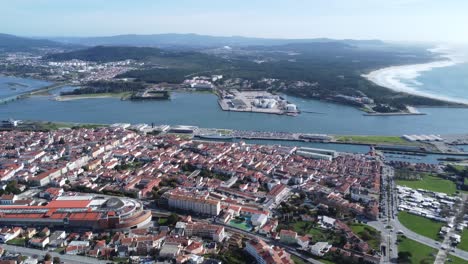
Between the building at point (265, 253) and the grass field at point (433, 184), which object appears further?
the grass field at point (433, 184)

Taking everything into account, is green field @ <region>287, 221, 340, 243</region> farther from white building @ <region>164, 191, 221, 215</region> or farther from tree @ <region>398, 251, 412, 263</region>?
white building @ <region>164, 191, 221, 215</region>

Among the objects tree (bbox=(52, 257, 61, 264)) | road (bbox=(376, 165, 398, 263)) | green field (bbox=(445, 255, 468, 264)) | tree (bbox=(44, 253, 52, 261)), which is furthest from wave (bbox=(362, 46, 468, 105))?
tree (bbox=(44, 253, 52, 261))

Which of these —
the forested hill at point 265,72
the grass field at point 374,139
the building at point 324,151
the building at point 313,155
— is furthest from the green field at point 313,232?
the forested hill at point 265,72

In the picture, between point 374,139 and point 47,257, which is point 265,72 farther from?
point 47,257

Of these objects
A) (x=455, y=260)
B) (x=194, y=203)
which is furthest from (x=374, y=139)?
(x=194, y=203)

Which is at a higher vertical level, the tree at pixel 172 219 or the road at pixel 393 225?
the tree at pixel 172 219

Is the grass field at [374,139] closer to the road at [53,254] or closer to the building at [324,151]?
the building at [324,151]
